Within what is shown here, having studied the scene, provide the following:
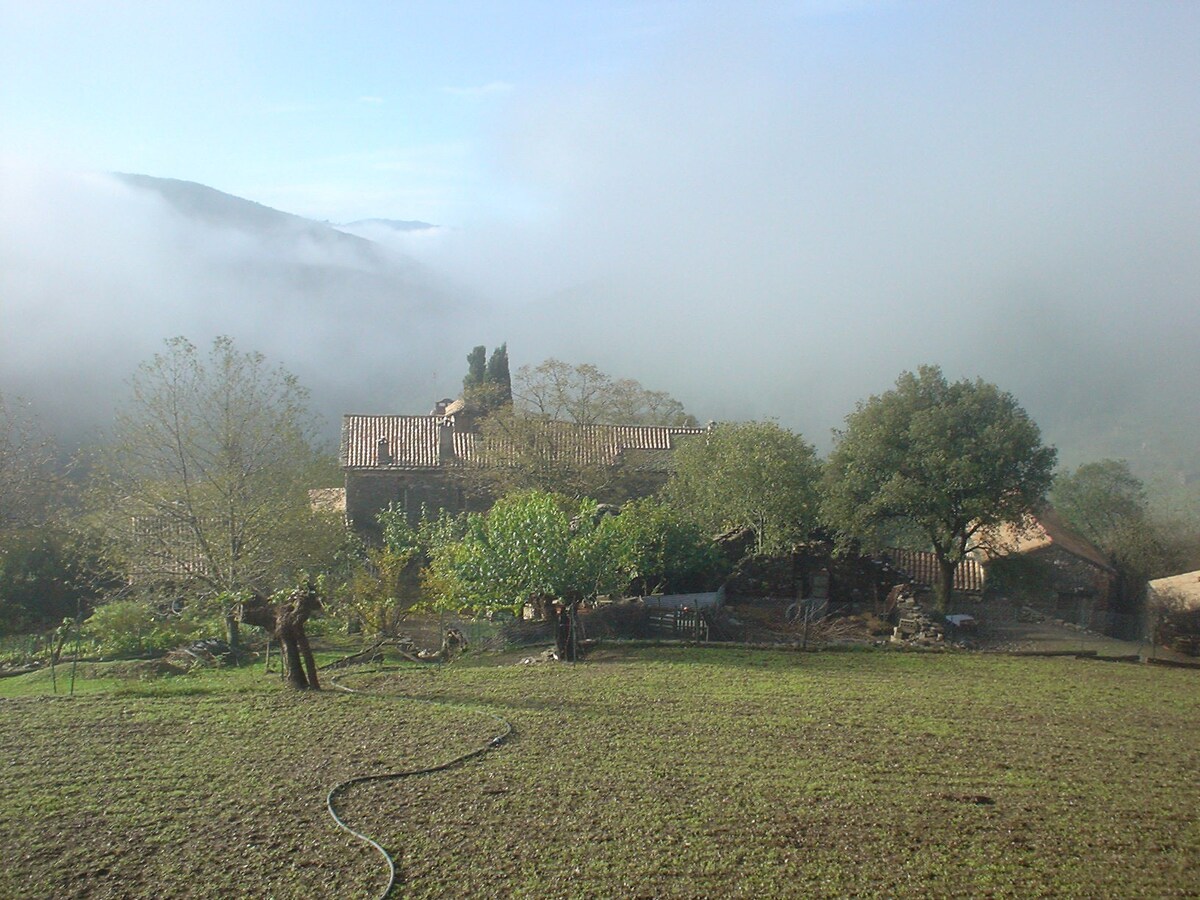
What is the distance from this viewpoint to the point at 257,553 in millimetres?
22828

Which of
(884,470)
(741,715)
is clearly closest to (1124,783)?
(741,715)

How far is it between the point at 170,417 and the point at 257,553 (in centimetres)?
375

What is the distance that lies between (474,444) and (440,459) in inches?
55.7

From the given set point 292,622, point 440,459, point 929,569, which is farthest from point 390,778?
point 440,459

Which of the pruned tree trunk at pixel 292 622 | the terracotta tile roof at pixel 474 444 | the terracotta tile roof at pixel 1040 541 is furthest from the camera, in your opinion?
the terracotta tile roof at pixel 474 444

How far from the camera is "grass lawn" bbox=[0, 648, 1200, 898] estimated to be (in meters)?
6.86

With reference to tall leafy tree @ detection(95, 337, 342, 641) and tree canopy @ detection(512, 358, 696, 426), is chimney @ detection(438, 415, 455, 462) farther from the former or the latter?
tall leafy tree @ detection(95, 337, 342, 641)

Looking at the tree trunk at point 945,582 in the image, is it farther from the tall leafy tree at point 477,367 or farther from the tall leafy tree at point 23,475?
the tall leafy tree at point 477,367

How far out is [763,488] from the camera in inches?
1055

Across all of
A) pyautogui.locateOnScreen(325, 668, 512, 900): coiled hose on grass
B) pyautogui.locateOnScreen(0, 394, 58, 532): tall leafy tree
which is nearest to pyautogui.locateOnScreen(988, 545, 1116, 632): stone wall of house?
pyautogui.locateOnScreen(325, 668, 512, 900): coiled hose on grass

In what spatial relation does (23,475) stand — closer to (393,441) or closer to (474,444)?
(393,441)

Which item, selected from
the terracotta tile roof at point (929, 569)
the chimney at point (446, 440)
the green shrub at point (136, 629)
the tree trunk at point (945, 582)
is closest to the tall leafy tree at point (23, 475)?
the green shrub at point (136, 629)

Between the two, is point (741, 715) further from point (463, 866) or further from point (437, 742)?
point (463, 866)

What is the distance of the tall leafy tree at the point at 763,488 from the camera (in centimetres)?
2670
